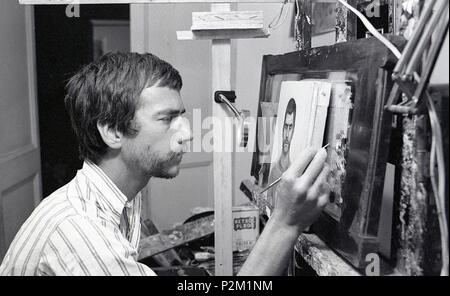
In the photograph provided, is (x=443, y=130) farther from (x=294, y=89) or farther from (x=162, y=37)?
(x=162, y=37)

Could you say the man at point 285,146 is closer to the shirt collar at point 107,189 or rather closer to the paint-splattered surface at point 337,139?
the paint-splattered surface at point 337,139

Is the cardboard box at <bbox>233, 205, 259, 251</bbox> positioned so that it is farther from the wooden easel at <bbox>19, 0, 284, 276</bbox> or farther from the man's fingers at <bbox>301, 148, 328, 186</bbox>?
the man's fingers at <bbox>301, 148, 328, 186</bbox>

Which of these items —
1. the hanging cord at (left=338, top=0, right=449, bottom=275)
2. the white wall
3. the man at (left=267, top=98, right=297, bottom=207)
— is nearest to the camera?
the hanging cord at (left=338, top=0, right=449, bottom=275)

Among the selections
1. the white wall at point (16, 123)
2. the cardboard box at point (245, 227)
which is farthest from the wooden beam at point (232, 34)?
the white wall at point (16, 123)

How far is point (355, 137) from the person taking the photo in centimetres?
81

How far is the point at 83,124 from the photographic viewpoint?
122 cm

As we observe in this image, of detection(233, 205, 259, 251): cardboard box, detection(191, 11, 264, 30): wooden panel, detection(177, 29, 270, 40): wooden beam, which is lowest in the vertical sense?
detection(233, 205, 259, 251): cardboard box

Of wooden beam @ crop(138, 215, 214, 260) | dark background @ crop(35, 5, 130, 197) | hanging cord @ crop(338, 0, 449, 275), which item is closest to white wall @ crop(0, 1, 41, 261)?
wooden beam @ crop(138, 215, 214, 260)

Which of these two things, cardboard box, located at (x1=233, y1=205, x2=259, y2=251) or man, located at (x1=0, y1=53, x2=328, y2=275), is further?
cardboard box, located at (x1=233, y1=205, x2=259, y2=251)

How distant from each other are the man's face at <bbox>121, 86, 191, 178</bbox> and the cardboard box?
72 centimetres

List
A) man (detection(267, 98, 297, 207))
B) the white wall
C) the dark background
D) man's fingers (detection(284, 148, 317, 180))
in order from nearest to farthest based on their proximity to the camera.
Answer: man's fingers (detection(284, 148, 317, 180)) < man (detection(267, 98, 297, 207)) < the white wall < the dark background

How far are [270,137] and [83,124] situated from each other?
1.69ft

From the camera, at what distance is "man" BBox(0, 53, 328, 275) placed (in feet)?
2.89

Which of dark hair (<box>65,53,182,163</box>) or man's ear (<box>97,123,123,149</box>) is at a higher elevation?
dark hair (<box>65,53,182,163</box>)
